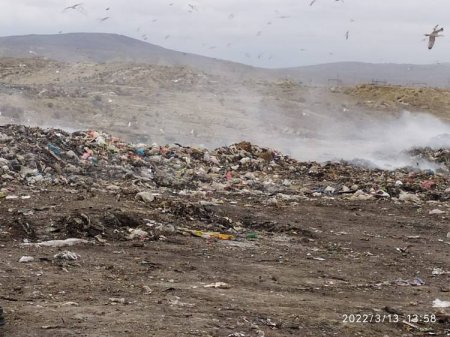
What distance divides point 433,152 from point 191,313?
11661 millimetres

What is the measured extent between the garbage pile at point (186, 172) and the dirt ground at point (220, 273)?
2.99 feet

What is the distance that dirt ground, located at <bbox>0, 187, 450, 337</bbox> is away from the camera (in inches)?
147

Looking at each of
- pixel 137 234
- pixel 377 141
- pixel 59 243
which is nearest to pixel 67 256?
pixel 59 243

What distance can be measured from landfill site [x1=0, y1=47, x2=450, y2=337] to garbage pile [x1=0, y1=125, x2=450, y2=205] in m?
0.03

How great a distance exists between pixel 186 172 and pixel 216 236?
11.9 feet

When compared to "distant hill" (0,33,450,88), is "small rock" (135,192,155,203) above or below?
below

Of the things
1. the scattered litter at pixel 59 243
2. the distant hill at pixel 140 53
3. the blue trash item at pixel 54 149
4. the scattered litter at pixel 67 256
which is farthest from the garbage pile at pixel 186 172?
the distant hill at pixel 140 53

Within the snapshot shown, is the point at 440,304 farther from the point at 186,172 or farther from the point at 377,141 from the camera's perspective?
the point at 377,141

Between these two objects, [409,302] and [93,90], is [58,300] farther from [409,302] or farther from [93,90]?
[93,90]

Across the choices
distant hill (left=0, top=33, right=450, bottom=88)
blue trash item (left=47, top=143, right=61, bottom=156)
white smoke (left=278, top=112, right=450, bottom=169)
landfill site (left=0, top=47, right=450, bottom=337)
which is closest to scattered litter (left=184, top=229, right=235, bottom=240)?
landfill site (left=0, top=47, right=450, bottom=337)

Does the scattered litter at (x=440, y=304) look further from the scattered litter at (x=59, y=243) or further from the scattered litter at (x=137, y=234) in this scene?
the scattered litter at (x=59, y=243)

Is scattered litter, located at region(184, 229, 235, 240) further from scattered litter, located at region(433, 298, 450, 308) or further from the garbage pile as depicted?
scattered litter, located at region(433, 298, 450, 308)

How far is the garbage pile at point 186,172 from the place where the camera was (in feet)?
27.4

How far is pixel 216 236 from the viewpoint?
243 inches
